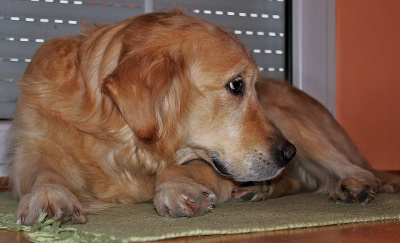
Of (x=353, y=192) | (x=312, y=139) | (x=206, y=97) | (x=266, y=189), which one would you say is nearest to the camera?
(x=206, y=97)

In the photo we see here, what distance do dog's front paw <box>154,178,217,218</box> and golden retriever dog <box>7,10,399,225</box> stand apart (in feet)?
0.07

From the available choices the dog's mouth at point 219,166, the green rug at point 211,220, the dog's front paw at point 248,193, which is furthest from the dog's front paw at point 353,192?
the dog's mouth at point 219,166

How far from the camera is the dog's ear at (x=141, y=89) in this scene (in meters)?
1.86

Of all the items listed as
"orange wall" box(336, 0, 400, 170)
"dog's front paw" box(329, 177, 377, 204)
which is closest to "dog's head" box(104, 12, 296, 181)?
"dog's front paw" box(329, 177, 377, 204)

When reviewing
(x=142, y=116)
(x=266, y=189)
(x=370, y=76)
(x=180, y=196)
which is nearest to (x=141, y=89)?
(x=142, y=116)

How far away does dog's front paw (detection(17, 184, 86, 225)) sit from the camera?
158 cm

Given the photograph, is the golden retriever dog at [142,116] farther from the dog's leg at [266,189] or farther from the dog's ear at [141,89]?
the dog's leg at [266,189]

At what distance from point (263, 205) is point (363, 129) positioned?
2.20 m

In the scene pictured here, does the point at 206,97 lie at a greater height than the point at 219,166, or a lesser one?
greater

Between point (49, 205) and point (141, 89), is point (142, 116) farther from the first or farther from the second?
point (49, 205)

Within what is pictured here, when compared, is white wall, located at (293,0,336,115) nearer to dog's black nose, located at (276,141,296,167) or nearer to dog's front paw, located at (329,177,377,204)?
dog's front paw, located at (329,177,377,204)

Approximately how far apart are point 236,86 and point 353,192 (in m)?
0.69

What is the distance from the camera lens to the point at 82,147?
2078mm

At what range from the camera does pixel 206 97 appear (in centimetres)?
204
